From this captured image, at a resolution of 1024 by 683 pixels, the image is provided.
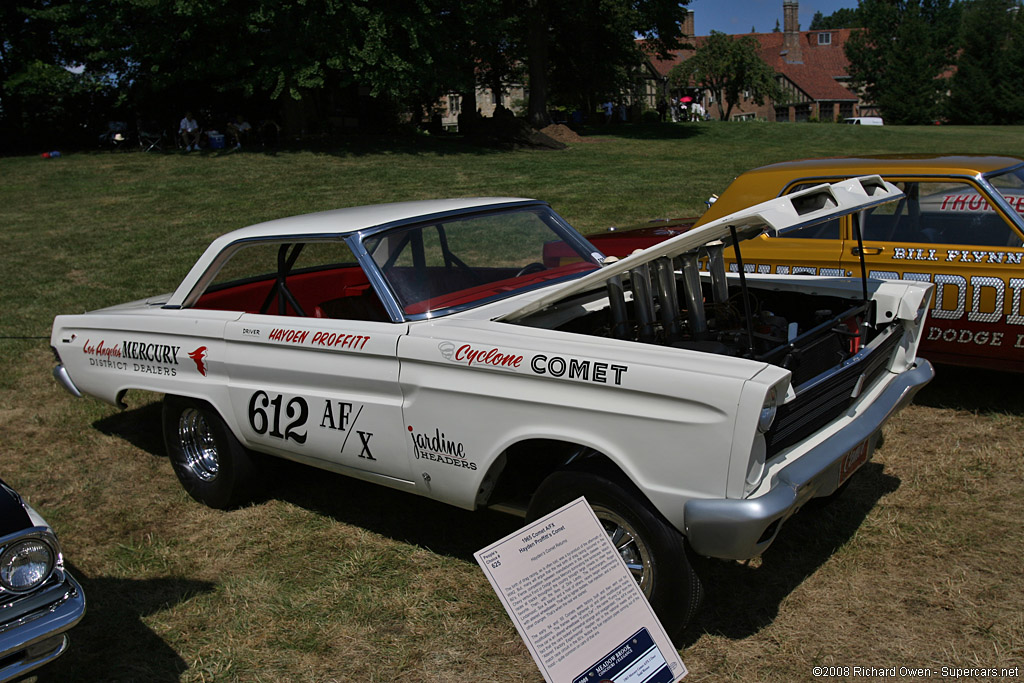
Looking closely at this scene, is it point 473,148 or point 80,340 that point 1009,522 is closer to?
point 80,340

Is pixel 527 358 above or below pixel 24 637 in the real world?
above

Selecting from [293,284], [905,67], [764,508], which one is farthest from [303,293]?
[905,67]

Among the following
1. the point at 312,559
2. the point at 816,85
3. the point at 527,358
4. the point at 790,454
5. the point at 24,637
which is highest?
the point at 816,85

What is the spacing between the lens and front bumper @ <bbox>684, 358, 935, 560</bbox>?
275 centimetres

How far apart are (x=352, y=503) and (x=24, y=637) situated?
2140 mm

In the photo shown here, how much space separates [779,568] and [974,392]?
2.86 m

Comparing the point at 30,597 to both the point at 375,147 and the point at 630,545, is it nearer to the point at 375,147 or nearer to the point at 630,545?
the point at 630,545

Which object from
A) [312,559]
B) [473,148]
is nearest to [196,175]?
[473,148]

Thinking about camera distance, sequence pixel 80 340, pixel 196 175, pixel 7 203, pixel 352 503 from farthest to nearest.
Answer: pixel 196 175, pixel 7 203, pixel 80 340, pixel 352 503

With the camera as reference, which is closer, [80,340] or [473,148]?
[80,340]

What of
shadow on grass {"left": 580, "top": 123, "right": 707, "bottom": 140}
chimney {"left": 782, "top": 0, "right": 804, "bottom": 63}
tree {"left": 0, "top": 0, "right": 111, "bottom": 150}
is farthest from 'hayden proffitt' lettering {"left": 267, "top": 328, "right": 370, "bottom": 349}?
chimney {"left": 782, "top": 0, "right": 804, "bottom": 63}

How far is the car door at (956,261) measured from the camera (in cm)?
506

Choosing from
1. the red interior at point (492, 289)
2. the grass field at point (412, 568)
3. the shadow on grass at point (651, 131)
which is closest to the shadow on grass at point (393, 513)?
the grass field at point (412, 568)

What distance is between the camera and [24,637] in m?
2.68
